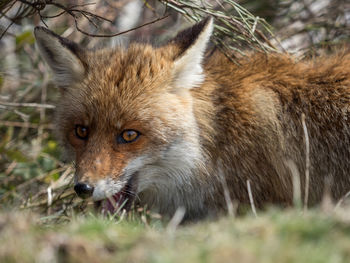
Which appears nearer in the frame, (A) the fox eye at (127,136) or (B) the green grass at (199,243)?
(B) the green grass at (199,243)

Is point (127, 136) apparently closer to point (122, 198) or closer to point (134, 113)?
point (134, 113)

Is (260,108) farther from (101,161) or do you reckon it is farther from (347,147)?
(101,161)

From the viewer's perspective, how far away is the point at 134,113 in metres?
4.30

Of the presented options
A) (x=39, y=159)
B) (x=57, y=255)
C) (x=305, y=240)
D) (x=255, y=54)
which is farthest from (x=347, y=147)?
(x=39, y=159)

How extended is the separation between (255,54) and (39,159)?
12.4 feet

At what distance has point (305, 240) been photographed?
2484 millimetres

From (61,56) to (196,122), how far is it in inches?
62.3

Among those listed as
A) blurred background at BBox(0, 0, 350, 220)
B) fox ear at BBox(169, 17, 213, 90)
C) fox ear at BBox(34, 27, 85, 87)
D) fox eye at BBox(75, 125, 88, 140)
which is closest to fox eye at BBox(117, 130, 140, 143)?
fox eye at BBox(75, 125, 88, 140)

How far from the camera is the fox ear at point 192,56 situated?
438cm

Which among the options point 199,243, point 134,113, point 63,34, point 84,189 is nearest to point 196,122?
point 134,113

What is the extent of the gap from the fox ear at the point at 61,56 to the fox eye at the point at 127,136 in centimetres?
87

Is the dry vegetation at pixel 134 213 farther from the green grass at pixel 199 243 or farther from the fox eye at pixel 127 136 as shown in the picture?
the fox eye at pixel 127 136

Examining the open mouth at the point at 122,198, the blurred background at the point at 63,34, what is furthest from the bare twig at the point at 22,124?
the open mouth at the point at 122,198

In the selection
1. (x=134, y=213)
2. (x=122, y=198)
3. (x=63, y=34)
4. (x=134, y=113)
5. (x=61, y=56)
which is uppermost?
(x=63, y=34)
